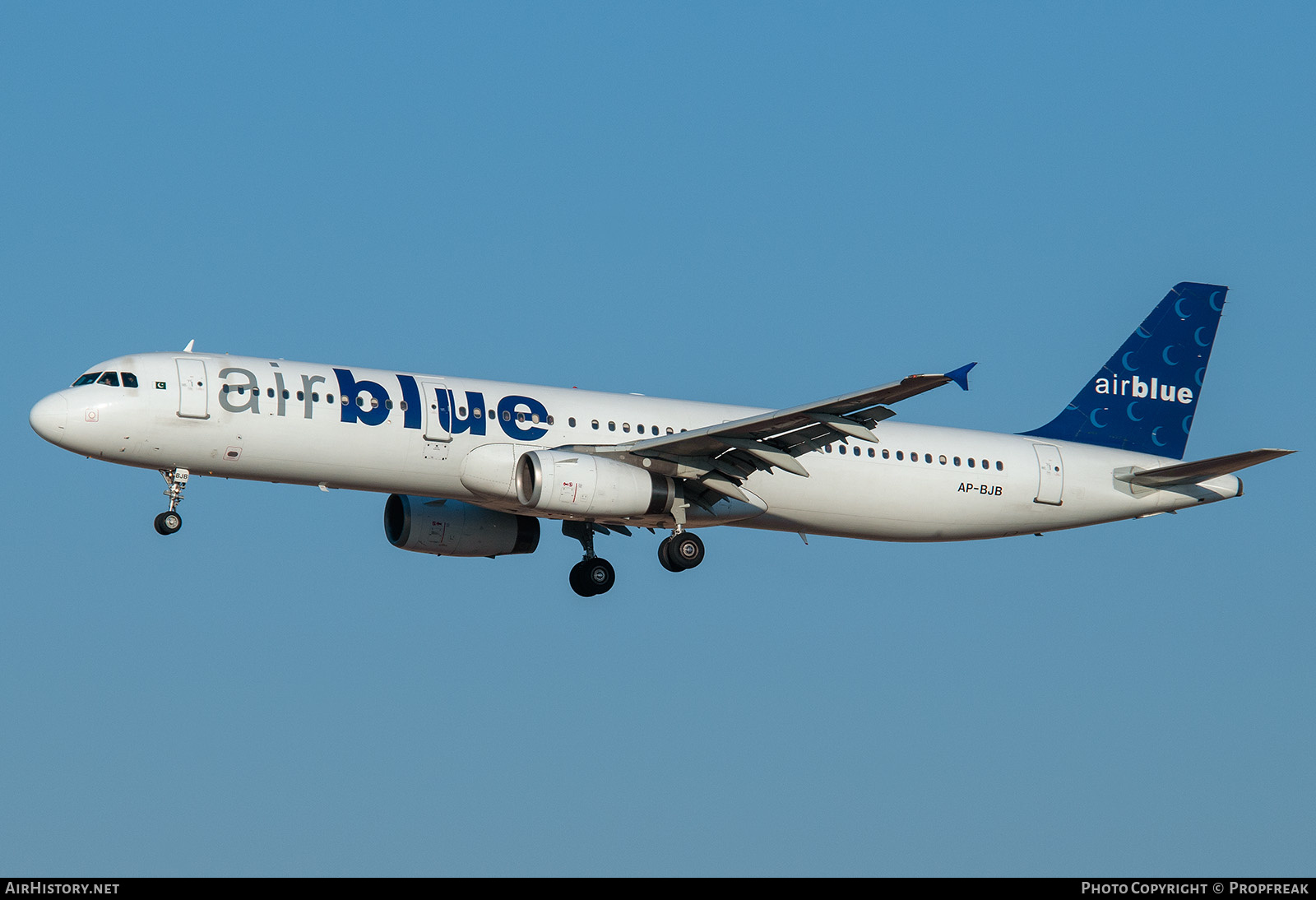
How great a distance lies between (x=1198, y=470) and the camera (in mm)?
43562

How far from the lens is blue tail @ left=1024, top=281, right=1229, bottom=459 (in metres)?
47.4

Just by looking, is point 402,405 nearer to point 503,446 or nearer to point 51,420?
point 503,446

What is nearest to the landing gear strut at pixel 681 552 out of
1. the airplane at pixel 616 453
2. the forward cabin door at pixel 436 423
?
the airplane at pixel 616 453

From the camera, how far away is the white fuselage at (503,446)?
37.8 m

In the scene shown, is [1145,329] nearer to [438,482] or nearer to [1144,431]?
[1144,431]

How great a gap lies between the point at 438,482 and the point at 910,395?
1056 centimetres

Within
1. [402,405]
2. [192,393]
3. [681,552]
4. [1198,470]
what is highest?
[192,393]

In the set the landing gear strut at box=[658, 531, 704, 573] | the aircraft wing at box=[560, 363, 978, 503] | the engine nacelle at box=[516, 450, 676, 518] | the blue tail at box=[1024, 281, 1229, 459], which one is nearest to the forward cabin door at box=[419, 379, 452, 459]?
the engine nacelle at box=[516, 450, 676, 518]

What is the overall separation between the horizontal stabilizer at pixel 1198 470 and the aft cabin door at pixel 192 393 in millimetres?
22611

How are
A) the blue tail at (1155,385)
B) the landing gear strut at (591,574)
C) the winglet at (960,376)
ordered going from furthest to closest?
the blue tail at (1155,385) → the landing gear strut at (591,574) → the winglet at (960,376)

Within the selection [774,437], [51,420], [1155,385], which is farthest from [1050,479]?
[51,420]

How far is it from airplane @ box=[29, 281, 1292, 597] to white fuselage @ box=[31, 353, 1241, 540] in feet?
0.14

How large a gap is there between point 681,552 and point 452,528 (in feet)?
20.3

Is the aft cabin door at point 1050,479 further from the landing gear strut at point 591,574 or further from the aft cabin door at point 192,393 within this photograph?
the aft cabin door at point 192,393
